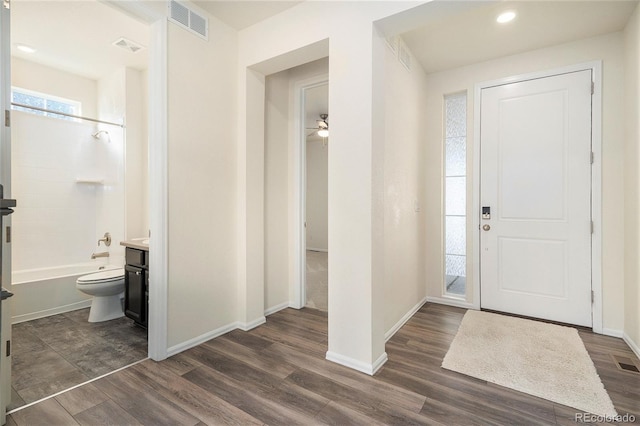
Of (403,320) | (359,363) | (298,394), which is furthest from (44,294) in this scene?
(403,320)

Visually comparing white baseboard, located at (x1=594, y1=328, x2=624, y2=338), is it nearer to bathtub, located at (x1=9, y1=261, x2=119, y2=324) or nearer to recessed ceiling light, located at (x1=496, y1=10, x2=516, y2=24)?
recessed ceiling light, located at (x1=496, y1=10, x2=516, y2=24)

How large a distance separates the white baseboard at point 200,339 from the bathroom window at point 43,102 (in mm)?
3042

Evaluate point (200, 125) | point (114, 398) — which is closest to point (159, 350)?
point (114, 398)

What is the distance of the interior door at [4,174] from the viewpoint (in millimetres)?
1568

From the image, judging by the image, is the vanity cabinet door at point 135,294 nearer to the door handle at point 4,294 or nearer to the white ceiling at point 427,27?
the door handle at point 4,294

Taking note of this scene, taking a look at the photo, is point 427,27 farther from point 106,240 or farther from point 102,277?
point 106,240

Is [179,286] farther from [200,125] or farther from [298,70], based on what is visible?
[298,70]

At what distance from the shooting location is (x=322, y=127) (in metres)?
5.56

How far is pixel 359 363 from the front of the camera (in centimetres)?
210

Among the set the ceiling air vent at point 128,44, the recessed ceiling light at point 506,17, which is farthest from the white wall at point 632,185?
the ceiling air vent at point 128,44

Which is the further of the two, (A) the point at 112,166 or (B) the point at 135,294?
(A) the point at 112,166

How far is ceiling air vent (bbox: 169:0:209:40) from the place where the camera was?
228cm
